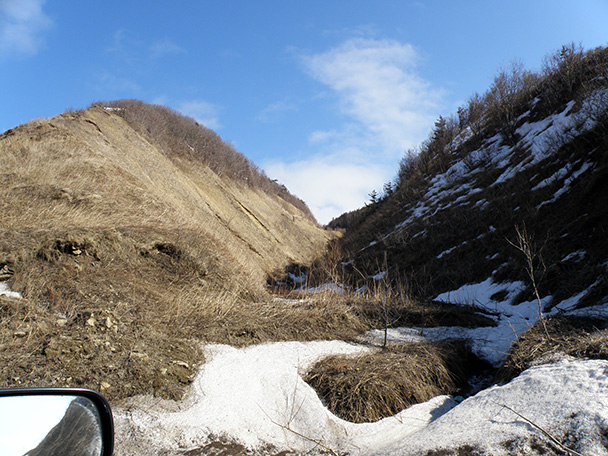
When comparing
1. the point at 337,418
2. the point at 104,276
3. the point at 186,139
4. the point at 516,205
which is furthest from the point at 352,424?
the point at 186,139

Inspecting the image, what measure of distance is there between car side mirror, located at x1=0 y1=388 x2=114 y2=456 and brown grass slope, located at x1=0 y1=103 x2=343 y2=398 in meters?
1.85

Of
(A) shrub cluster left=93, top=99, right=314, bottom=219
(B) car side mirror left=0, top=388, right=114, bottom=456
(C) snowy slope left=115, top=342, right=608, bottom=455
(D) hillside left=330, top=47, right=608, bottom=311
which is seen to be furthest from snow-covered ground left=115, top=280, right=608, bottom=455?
(A) shrub cluster left=93, top=99, right=314, bottom=219

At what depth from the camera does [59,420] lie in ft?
5.57

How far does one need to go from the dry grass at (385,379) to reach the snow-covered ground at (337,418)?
0.17 metres

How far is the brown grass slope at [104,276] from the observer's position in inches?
149

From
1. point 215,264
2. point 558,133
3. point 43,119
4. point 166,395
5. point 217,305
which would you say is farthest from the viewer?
point 43,119

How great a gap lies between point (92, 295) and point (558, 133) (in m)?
14.4

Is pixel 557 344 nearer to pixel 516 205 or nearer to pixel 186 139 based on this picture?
pixel 516 205

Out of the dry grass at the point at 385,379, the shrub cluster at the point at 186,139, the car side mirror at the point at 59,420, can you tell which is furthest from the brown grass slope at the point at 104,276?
the shrub cluster at the point at 186,139

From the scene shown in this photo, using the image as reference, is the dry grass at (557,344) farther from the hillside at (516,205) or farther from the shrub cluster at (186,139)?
the shrub cluster at (186,139)

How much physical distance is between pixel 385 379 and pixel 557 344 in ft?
5.92

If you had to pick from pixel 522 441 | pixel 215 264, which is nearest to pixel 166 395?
pixel 522 441

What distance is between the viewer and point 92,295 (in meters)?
5.24

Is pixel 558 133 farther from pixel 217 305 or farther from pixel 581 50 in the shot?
pixel 217 305
